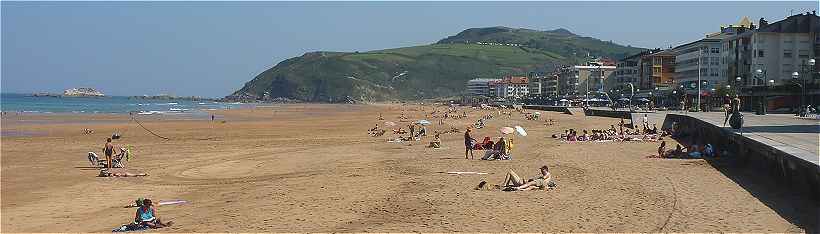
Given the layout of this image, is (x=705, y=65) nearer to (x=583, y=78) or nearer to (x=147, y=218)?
(x=583, y=78)

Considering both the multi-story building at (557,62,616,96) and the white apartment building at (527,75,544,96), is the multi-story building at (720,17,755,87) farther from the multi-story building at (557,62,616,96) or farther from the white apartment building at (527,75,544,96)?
the white apartment building at (527,75,544,96)

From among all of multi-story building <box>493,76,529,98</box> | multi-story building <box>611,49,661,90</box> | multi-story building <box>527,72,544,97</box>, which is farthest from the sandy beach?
multi-story building <box>493,76,529,98</box>

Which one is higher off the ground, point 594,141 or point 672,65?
point 672,65

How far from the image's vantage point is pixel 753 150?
56.6 ft

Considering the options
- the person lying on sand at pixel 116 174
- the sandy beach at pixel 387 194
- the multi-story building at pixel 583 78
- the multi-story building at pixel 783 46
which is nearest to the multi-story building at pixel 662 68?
the multi-story building at pixel 583 78

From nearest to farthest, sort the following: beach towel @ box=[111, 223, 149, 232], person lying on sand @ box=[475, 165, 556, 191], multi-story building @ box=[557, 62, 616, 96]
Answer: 1. beach towel @ box=[111, 223, 149, 232]
2. person lying on sand @ box=[475, 165, 556, 191]
3. multi-story building @ box=[557, 62, 616, 96]

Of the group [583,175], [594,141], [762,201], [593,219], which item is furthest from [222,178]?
[594,141]

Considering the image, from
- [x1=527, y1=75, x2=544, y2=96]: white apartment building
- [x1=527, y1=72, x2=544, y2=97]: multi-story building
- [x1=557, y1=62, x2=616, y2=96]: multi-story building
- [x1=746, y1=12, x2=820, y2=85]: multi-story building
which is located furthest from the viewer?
[x1=527, y1=72, x2=544, y2=97]: multi-story building

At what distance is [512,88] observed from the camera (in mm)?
189875

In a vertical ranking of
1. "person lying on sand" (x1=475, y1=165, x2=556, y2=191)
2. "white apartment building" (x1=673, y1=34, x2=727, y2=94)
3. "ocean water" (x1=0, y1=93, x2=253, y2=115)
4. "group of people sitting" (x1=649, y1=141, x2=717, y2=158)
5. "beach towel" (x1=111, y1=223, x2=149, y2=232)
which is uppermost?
"white apartment building" (x1=673, y1=34, x2=727, y2=94)

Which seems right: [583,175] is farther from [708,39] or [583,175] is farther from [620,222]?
A: [708,39]

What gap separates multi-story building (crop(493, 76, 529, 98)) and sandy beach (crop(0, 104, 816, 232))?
164719mm

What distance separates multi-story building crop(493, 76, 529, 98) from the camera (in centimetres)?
18950

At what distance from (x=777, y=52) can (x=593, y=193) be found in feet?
Result: 199
